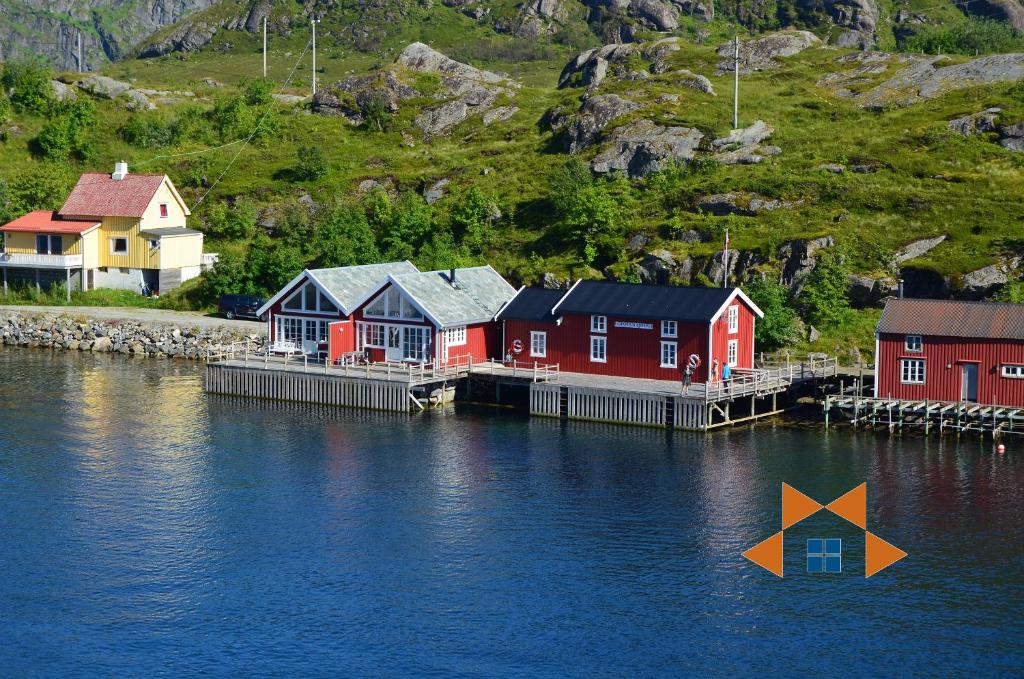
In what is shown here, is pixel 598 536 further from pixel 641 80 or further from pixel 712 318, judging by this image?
pixel 641 80

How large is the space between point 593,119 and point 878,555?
62.9 meters

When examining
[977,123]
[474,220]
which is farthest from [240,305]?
[977,123]

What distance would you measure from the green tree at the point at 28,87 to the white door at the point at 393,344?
2380 inches

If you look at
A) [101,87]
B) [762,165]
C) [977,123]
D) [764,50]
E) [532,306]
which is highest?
[764,50]

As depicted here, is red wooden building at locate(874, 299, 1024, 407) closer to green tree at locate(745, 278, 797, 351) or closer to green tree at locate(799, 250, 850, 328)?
green tree at locate(745, 278, 797, 351)

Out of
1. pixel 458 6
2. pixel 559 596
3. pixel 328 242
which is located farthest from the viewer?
pixel 458 6

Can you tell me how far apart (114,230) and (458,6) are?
93534mm

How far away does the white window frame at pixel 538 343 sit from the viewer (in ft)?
236

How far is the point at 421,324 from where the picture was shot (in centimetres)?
7144

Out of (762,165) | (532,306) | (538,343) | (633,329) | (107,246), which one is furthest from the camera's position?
(107,246)

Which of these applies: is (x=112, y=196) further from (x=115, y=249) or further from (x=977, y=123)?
(x=977, y=123)

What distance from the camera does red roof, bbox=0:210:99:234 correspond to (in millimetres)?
96000

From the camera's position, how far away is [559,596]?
143ft

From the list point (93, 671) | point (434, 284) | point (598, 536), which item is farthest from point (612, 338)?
point (93, 671)
